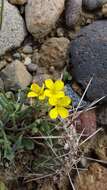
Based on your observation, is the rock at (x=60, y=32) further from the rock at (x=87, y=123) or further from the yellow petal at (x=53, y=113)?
the yellow petal at (x=53, y=113)

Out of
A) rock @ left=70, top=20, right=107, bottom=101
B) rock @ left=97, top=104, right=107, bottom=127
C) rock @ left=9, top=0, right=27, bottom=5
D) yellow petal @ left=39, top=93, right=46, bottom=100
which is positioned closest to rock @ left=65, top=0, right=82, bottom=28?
rock @ left=70, top=20, right=107, bottom=101

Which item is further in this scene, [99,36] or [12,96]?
[99,36]

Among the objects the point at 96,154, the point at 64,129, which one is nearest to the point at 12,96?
the point at 64,129

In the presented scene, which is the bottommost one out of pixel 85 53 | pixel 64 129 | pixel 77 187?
pixel 77 187

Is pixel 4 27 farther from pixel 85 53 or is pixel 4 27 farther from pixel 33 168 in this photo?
pixel 33 168

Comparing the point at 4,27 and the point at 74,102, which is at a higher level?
the point at 4,27

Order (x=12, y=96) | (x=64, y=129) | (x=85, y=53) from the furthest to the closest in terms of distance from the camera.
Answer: (x=85, y=53) → (x=12, y=96) → (x=64, y=129)

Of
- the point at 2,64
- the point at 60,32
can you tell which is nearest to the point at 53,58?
the point at 60,32

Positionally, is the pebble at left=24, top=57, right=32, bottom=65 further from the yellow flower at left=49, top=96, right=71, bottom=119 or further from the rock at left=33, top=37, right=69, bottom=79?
the yellow flower at left=49, top=96, right=71, bottom=119
